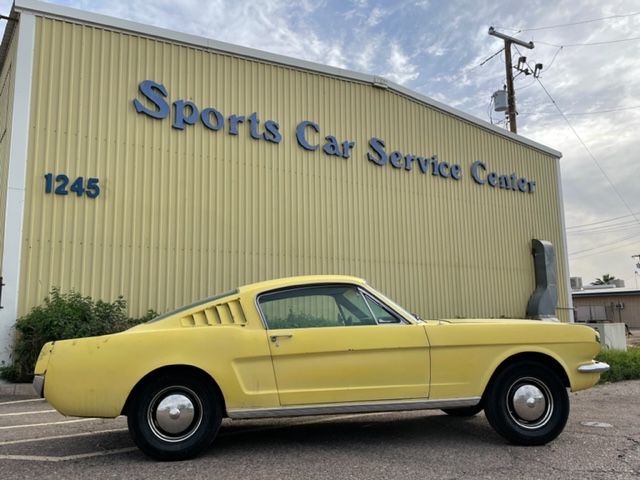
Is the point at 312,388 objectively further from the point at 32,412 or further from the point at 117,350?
the point at 32,412

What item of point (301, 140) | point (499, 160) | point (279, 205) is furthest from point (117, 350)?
point (499, 160)

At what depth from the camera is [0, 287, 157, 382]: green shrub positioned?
8.62 metres

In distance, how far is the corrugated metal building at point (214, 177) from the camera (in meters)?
9.79

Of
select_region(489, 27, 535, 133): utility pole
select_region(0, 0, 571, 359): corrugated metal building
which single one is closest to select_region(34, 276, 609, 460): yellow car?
select_region(0, 0, 571, 359): corrugated metal building

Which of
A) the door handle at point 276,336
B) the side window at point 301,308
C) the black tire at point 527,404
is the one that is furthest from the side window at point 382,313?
the black tire at point 527,404

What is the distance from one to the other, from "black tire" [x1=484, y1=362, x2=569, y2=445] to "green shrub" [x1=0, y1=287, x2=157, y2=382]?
21.4 feet

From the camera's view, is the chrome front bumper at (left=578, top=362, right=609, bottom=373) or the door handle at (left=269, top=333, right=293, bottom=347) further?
the chrome front bumper at (left=578, top=362, right=609, bottom=373)

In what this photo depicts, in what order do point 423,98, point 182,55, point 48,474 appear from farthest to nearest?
point 423,98 → point 182,55 → point 48,474

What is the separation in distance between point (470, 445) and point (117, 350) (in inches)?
121

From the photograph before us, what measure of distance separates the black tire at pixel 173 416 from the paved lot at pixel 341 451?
13 centimetres

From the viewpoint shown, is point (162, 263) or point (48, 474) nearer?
point (48, 474)

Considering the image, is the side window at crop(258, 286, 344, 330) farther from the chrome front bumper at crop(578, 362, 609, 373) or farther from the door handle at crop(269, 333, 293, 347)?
the chrome front bumper at crop(578, 362, 609, 373)

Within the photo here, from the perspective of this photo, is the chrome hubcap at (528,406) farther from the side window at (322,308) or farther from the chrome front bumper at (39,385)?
the chrome front bumper at (39,385)

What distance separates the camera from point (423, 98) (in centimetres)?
1531
